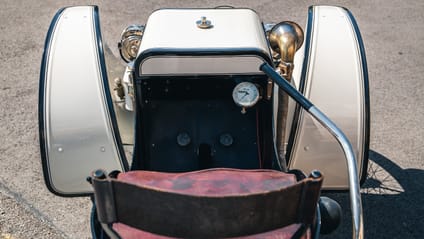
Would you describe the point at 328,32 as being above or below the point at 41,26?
above

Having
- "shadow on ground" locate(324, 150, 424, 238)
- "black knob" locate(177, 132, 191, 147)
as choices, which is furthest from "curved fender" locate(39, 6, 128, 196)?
"shadow on ground" locate(324, 150, 424, 238)

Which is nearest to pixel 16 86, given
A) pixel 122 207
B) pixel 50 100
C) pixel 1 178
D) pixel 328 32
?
pixel 1 178

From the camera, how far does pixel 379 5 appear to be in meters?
7.26

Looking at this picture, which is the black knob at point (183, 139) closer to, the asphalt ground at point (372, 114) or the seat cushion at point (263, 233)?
the asphalt ground at point (372, 114)

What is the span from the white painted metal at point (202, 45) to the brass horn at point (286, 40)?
265 mm

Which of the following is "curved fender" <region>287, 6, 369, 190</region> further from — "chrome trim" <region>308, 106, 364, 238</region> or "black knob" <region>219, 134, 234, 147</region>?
"chrome trim" <region>308, 106, 364, 238</region>

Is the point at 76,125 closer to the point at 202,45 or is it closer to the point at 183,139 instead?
the point at 183,139

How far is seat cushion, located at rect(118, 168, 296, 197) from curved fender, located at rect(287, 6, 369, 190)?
100 cm

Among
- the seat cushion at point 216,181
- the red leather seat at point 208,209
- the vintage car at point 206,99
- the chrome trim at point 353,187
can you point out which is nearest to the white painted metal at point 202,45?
the vintage car at point 206,99

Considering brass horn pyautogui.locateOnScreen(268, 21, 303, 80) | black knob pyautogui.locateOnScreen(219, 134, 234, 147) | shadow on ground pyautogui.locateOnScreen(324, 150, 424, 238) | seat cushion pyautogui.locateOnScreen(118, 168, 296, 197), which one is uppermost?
brass horn pyautogui.locateOnScreen(268, 21, 303, 80)

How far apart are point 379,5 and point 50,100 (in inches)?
220

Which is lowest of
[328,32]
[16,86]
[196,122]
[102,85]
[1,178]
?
[1,178]

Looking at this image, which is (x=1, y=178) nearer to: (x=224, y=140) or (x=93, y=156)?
(x=93, y=156)

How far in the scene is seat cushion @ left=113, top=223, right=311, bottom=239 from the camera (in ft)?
6.23
